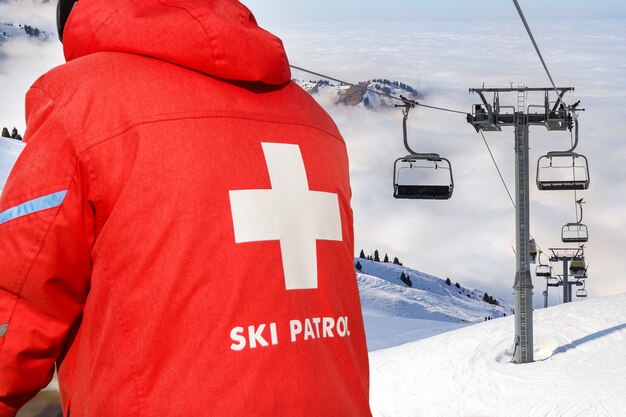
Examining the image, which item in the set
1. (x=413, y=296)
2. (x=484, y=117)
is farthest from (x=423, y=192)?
(x=413, y=296)

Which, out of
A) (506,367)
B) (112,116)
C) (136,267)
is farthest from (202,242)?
(506,367)

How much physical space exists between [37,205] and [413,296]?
102529mm

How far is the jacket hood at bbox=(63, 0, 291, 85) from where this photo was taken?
1749 millimetres

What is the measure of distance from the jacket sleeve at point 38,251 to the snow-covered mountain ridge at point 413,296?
70.4 meters

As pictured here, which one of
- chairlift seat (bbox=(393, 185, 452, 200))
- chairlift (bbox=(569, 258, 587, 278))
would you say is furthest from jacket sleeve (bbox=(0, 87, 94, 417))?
chairlift (bbox=(569, 258, 587, 278))

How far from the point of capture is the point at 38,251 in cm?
165

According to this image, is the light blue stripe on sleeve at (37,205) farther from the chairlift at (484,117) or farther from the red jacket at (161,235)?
the chairlift at (484,117)

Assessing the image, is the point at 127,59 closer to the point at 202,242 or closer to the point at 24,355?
the point at 202,242

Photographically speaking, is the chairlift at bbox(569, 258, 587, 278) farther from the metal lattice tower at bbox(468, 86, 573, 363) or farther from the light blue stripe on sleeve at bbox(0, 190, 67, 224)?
the light blue stripe on sleeve at bbox(0, 190, 67, 224)

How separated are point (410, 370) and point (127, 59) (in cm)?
1957

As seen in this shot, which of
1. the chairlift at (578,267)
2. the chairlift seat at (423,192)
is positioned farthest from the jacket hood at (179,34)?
the chairlift at (578,267)

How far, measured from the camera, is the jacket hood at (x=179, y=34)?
1.75 metres

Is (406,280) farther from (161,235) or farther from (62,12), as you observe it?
(161,235)

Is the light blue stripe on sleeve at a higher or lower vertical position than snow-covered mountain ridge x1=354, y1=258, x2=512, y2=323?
higher
